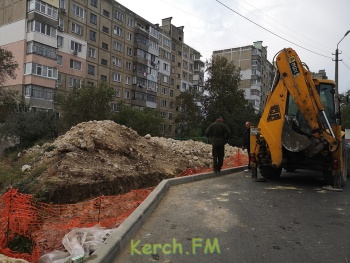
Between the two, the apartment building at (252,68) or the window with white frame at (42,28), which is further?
the apartment building at (252,68)

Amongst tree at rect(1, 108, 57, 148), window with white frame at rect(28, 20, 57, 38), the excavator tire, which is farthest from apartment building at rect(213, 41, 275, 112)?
the excavator tire

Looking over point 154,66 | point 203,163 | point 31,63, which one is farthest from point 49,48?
point 203,163

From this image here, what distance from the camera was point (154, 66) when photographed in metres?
59.2

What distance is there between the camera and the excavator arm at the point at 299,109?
793 cm

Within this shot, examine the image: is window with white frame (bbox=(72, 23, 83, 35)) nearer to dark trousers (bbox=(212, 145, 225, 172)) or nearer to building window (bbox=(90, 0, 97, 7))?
building window (bbox=(90, 0, 97, 7))

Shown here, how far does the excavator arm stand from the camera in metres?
7.93

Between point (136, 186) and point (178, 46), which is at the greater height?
point (178, 46)

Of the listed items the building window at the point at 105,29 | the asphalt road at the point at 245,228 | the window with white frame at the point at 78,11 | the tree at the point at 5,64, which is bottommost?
the asphalt road at the point at 245,228

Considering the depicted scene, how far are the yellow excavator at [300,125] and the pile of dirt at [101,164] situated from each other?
235 inches

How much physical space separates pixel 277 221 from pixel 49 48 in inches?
1475

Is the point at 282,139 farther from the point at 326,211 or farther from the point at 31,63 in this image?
the point at 31,63

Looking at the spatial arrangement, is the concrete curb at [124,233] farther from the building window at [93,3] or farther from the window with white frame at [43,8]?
the building window at [93,3]

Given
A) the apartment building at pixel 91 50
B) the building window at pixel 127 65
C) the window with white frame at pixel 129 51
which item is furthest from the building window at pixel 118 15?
the building window at pixel 127 65

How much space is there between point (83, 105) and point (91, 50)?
17626mm
